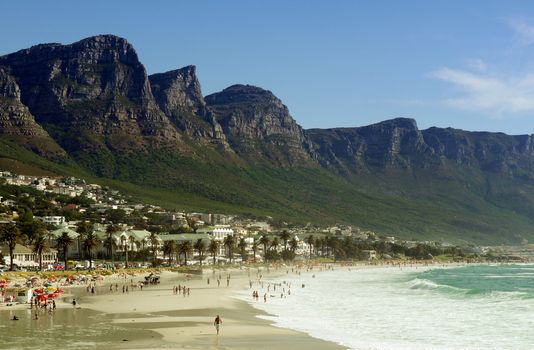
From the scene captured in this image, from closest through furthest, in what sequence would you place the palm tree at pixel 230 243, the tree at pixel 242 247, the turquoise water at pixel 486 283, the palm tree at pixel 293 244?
the turquoise water at pixel 486 283
the palm tree at pixel 230 243
the tree at pixel 242 247
the palm tree at pixel 293 244

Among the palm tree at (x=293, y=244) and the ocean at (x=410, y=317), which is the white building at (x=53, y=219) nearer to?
the palm tree at (x=293, y=244)

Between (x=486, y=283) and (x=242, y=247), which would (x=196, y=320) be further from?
(x=242, y=247)

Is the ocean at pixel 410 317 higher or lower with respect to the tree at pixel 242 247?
lower

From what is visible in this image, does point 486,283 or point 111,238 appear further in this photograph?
point 111,238

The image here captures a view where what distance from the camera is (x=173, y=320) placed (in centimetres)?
4916

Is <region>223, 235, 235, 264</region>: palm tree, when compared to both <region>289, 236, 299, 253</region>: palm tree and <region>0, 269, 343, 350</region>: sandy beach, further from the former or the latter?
<region>0, 269, 343, 350</region>: sandy beach

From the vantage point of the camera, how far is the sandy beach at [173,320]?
38.2 metres

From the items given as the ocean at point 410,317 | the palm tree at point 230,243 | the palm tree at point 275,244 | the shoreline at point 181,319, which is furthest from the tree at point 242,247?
the ocean at point 410,317

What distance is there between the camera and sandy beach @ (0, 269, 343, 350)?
1502 inches

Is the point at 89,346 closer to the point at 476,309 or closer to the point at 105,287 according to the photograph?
the point at 476,309

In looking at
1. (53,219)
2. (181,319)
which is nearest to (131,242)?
(53,219)

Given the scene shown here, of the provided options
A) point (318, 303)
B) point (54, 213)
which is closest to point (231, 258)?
point (54, 213)

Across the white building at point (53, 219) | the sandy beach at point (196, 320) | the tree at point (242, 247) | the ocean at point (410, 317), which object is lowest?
the ocean at point (410, 317)

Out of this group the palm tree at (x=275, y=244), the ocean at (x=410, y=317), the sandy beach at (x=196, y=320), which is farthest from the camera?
the palm tree at (x=275, y=244)
